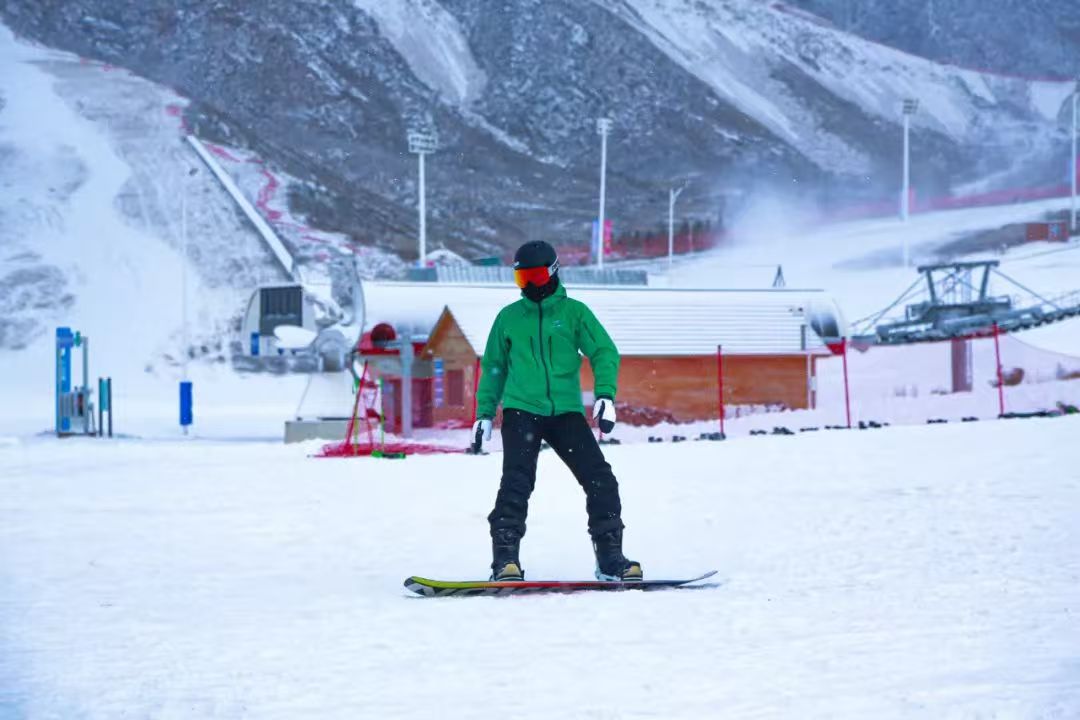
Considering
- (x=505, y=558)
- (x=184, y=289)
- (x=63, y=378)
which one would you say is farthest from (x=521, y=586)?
(x=184, y=289)

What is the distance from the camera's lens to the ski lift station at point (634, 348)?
2738 centimetres

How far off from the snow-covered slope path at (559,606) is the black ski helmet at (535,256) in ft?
4.89

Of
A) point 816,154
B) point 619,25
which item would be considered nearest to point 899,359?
point 816,154

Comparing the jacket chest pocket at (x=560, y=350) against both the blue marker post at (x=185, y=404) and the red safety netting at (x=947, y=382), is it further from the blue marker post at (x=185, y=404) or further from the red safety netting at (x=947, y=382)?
the blue marker post at (x=185, y=404)

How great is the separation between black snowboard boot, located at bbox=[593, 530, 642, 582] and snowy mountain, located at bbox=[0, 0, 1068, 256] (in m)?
64.8

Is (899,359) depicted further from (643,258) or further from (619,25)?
(619,25)

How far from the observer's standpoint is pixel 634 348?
27.9 metres

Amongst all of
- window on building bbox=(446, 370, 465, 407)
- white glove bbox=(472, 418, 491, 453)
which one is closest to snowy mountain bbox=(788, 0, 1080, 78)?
window on building bbox=(446, 370, 465, 407)

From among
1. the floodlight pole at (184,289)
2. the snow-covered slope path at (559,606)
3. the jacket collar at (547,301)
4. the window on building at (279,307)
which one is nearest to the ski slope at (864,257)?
the window on building at (279,307)

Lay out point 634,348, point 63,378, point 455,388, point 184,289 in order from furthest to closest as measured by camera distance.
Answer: point 184,289, point 634,348, point 455,388, point 63,378

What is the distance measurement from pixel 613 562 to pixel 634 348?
71.0ft

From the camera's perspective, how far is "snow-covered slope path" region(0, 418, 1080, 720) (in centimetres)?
396

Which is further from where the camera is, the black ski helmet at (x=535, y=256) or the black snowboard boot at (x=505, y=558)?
the black ski helmet at (x=535, y=256)

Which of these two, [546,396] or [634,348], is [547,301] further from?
[634,348]
